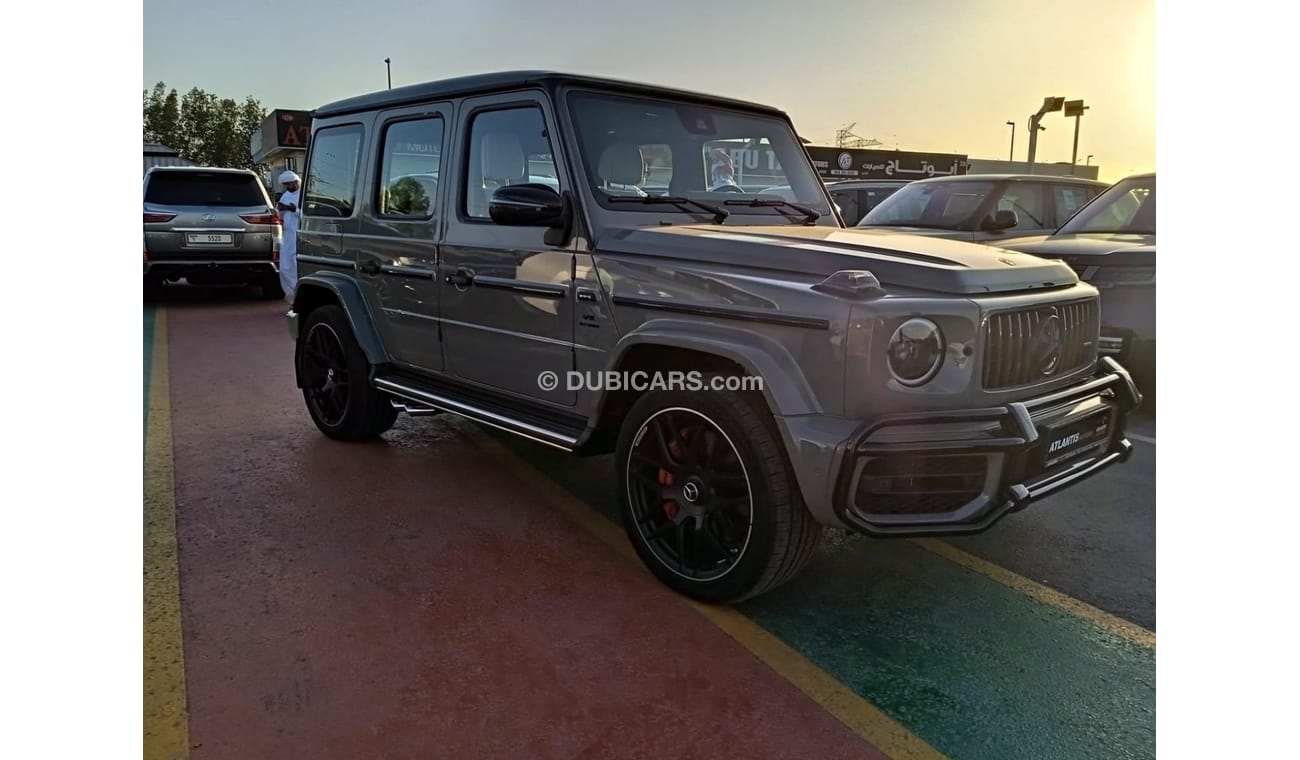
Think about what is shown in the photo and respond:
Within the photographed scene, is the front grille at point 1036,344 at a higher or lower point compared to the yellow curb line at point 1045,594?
higher

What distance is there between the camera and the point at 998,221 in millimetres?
7469

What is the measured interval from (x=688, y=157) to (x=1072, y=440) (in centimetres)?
212

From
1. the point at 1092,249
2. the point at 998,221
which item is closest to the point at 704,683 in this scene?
the point at 1092,249

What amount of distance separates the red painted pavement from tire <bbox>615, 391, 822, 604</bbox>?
191mm

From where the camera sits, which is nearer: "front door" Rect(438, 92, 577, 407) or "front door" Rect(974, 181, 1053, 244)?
"front door" Rect(438, 92, 577, 407)

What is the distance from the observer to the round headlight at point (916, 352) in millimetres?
Answer: 2807

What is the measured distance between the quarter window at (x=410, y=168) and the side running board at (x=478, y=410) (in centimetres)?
93

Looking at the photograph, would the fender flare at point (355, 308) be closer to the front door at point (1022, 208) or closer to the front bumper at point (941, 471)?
the front bumper at point (941, 471)

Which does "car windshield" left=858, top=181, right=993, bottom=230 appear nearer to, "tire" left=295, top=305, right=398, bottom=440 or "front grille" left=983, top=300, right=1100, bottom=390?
"front grille" left=983, top=300, right=1100, bottom=390

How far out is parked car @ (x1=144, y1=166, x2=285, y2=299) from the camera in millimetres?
11375

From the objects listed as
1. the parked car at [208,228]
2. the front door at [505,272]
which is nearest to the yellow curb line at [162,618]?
the front door at [505,272]

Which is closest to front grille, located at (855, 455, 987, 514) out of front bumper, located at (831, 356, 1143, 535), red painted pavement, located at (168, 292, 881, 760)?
front bumper, located at (831, 356, 1143, 535)

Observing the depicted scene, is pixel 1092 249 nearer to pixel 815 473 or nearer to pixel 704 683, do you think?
pixel 815 473

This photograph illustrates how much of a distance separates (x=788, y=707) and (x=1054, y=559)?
5.84ft
